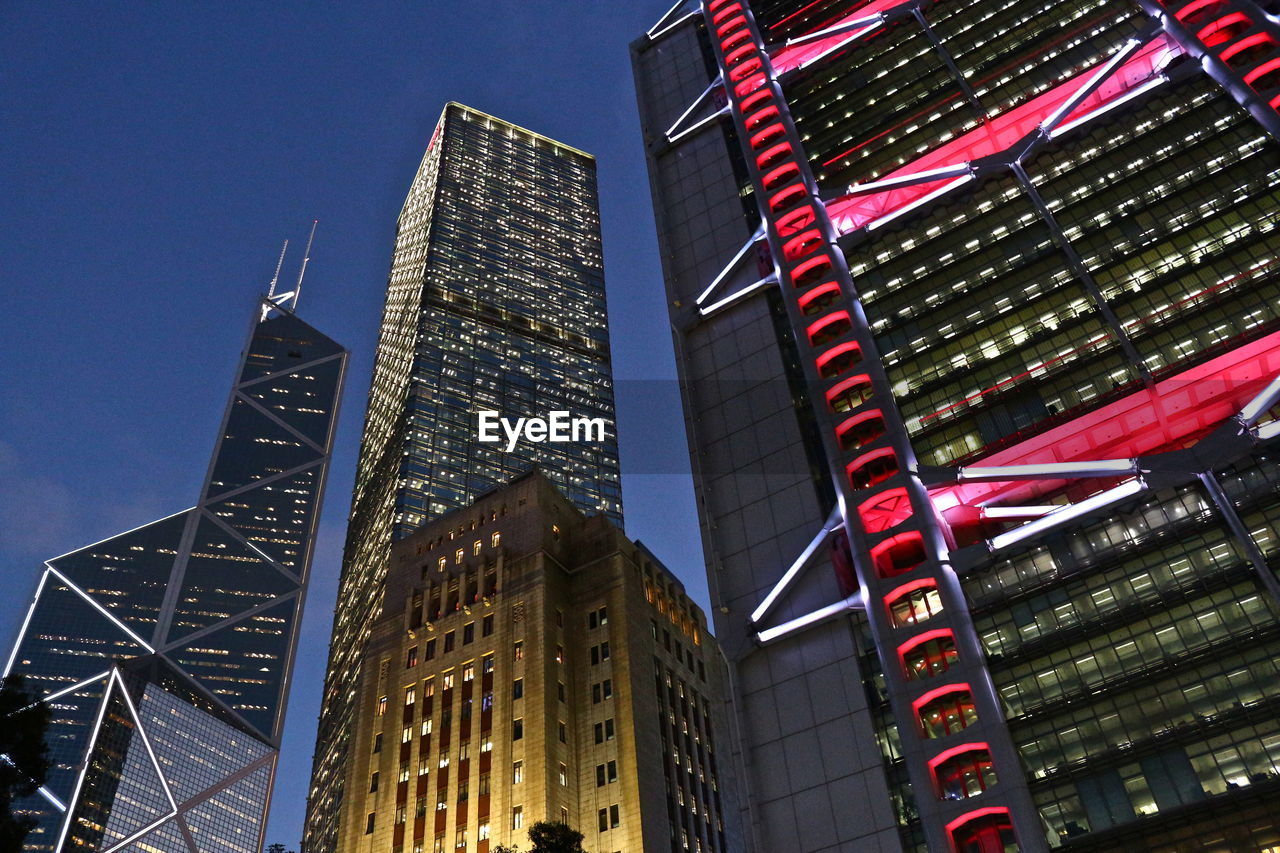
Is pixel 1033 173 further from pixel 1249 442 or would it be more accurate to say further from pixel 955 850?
pixel 955 850

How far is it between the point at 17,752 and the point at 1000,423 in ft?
169

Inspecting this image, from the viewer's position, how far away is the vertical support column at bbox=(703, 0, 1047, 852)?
173ft

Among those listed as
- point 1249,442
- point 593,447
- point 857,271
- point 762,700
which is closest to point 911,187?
point 857,271

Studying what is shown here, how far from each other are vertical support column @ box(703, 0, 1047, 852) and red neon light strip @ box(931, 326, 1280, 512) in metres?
3.75

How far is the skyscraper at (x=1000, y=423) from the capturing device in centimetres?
5172

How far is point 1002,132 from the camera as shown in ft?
269

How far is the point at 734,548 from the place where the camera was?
69500 millimetres

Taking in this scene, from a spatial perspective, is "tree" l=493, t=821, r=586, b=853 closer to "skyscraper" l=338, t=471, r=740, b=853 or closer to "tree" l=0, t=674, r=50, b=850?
"skyscraper" l=338, t=471, r=740, b=853

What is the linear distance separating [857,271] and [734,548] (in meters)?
23.0

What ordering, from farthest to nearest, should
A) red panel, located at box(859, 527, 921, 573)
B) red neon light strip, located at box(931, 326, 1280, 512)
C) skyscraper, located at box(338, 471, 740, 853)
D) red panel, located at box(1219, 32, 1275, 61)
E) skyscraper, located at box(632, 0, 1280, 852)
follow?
skyscraper, located at box(338, 471, 740, 853) < red panel, located at box(1219, 32, 1275, 61) < red panel, located at box(859, 527, 921, 573) < red neon light strip, located at box(931, 326, 1280, 512) < skyscraper, located at box(632, 0, 1280, 852)

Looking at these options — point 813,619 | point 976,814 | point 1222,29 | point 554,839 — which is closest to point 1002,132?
point 1222,29

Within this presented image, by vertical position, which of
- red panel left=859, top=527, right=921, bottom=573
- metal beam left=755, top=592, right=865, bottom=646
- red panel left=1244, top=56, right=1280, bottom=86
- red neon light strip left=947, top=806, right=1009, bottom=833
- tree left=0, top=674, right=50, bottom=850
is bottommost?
tree left=0, top=674, right=50, bottom=850

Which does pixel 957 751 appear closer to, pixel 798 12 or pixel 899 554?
pixel 899 554

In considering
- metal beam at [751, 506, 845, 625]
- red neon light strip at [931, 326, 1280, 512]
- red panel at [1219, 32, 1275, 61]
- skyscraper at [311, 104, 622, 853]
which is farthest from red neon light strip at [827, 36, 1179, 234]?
skyscraper at [311, 104, 622, 853]
